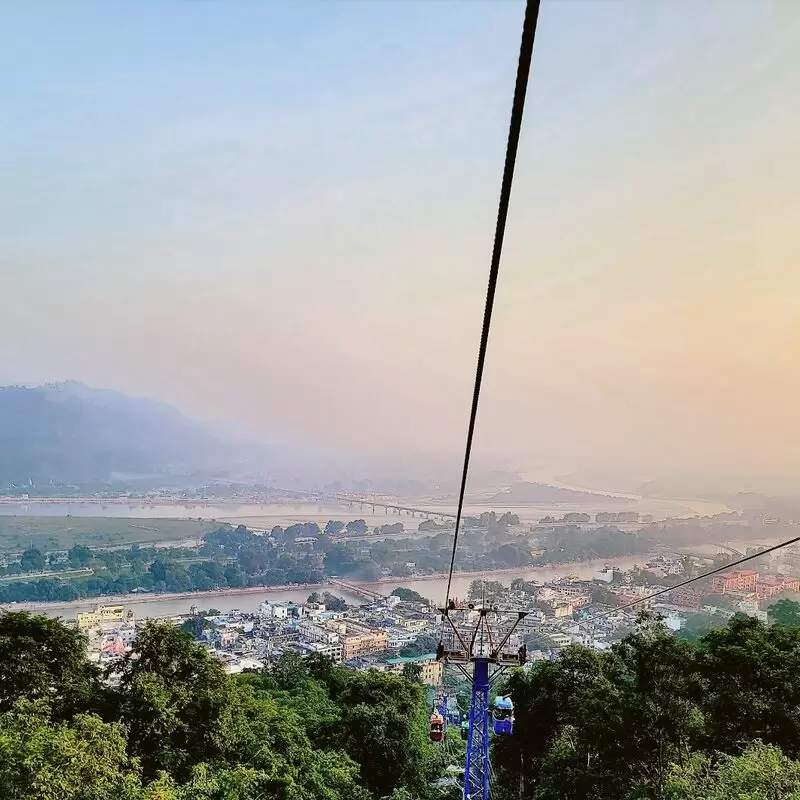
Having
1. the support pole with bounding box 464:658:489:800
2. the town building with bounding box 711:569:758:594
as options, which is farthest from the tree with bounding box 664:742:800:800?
the town building with bounding box 711:569:758:594

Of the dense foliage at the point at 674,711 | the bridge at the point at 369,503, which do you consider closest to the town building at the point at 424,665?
the dense foliage at the point at 674,711

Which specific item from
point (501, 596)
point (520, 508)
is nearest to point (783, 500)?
point (501, 596)

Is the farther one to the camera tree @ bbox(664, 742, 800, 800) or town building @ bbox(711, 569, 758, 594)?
town building @ bbox(711, 569, 758, 594)

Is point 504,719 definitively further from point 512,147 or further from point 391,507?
point 391,507

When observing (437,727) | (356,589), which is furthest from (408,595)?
(437,727)

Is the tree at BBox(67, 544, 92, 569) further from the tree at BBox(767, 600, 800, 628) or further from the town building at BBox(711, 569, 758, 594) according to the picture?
the tree at BBox(767, 600, 800, 628)
